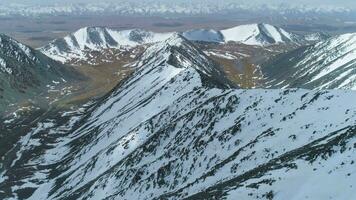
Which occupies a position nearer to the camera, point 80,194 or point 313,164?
point 313,164

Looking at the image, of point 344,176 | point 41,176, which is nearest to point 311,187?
point 344,176

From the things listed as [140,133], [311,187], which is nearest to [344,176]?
[311,187]

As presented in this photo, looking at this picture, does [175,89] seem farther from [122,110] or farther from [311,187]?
[311,187]

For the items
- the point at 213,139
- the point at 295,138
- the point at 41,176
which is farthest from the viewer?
the point at 41,176

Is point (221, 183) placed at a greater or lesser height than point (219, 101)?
lesser

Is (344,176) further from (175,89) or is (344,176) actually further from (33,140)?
(33,140)

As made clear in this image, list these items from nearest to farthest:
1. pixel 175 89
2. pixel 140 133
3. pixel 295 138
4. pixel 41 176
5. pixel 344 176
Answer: pixel 344 176 < pixel 295 138 < pixel 140 133 < pixel 41 176 < pixel 175 89
